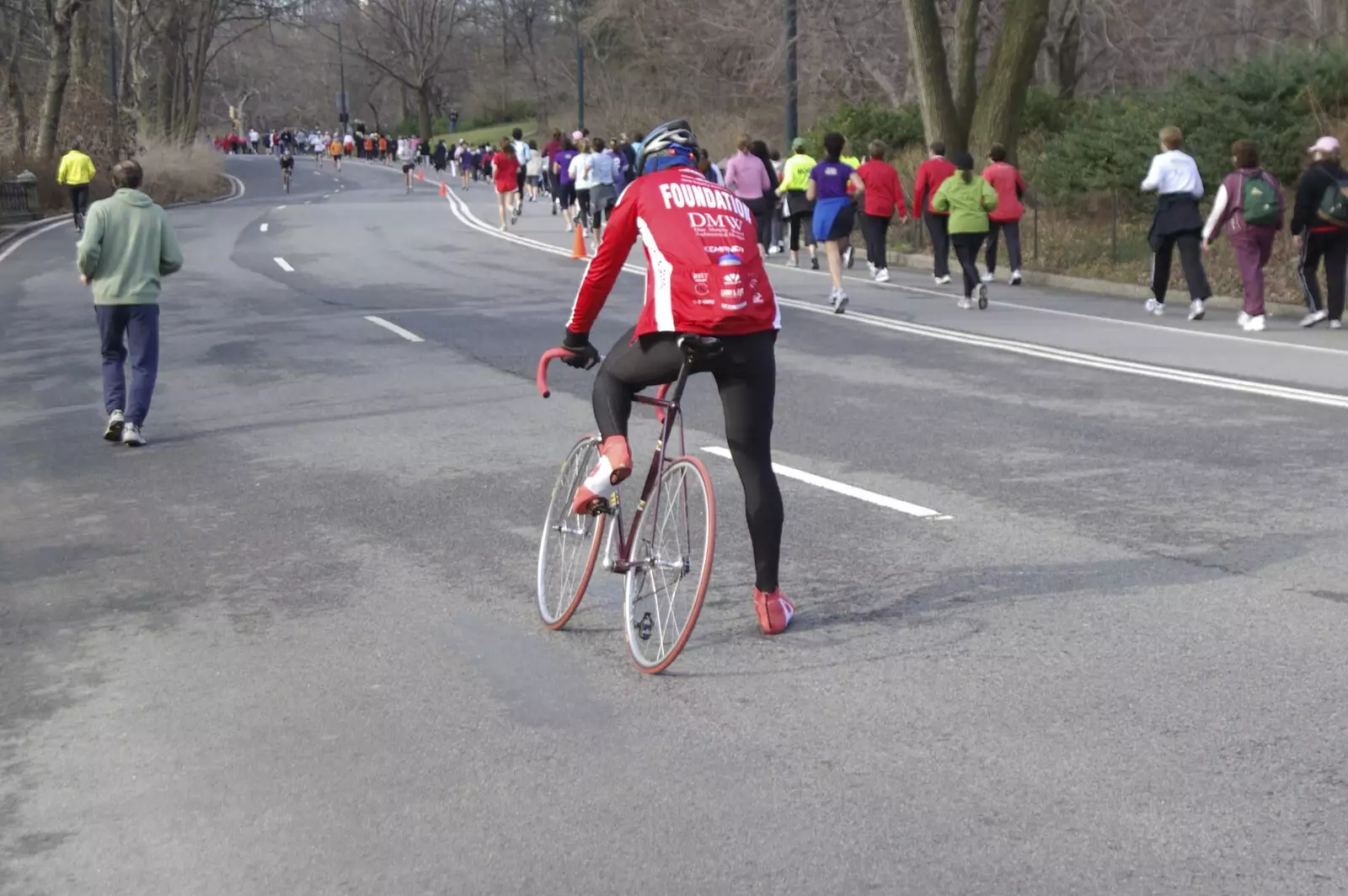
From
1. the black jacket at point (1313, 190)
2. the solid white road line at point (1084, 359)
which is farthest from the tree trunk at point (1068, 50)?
the black jacket at point (1313, 190)

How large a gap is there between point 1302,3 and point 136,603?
46.6m

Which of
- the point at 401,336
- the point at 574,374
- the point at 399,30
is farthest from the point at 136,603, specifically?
the point at 399,30

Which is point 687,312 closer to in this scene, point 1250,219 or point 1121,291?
point 1250,219

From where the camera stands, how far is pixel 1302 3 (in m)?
47.4

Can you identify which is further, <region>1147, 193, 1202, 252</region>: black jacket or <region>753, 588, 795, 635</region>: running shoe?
<region>1147, 193, 1202, 252</region>: black jacket

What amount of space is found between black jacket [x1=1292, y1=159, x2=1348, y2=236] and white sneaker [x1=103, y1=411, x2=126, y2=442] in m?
10.4

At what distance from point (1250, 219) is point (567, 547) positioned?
37.0 ft

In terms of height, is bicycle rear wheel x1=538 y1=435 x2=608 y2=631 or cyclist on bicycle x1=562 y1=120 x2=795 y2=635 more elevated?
cyclist on bicycle x1=562 y1=120 x2=795 y2=635

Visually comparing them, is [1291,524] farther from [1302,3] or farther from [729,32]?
[729,32]

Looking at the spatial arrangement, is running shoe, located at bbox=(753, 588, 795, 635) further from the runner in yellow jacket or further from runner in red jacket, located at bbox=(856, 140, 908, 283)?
the runner in yellow jacket

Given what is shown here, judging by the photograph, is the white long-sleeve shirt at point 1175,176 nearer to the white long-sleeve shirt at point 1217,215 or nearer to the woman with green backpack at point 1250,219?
the woman with green backpack at point 1250,219

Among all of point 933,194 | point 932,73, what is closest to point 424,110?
point 932,73

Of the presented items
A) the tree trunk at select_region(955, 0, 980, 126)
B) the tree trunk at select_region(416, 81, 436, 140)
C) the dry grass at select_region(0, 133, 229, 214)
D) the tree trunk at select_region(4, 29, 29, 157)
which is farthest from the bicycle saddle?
the tree trunk at select_region(416, 81, 436, 140)

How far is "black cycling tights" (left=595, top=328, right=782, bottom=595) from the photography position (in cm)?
578
